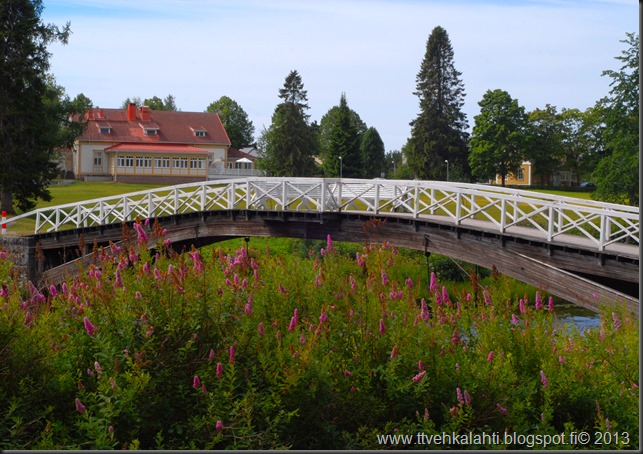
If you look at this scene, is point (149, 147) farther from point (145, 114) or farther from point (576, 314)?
point (576, 314)

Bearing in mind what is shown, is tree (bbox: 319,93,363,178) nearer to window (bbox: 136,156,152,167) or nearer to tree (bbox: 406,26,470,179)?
tree (bbox: 406,26,470,179)

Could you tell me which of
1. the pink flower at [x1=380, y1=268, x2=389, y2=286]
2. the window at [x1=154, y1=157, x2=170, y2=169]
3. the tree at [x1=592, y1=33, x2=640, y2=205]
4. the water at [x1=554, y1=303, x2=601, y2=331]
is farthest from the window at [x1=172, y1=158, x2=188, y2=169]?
the pink flower at [x1=380, y1=268, x2=389, y2=286]

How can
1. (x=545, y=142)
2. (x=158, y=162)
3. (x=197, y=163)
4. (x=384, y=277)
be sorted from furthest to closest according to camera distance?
(x=197, y=163) < (x=158, y=162) < (x=545, y=142) < (x=384, y=277)

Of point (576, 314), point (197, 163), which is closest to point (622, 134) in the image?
point (576, 314)

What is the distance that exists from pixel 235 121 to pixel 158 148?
87.9ft

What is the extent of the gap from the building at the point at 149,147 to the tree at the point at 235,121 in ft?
51.6

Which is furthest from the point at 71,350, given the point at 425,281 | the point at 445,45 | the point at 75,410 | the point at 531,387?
the point at 445,45

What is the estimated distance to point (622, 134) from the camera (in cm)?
3872

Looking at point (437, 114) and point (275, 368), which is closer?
point (275, 368)

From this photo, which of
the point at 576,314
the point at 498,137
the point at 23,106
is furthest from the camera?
the point at 498,137

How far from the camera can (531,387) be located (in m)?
6.25

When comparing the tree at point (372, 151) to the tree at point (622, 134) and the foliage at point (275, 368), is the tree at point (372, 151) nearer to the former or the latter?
the tree at point (622, 134)

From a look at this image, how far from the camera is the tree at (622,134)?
3719 centimetres

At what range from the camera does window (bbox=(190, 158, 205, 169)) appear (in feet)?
227
